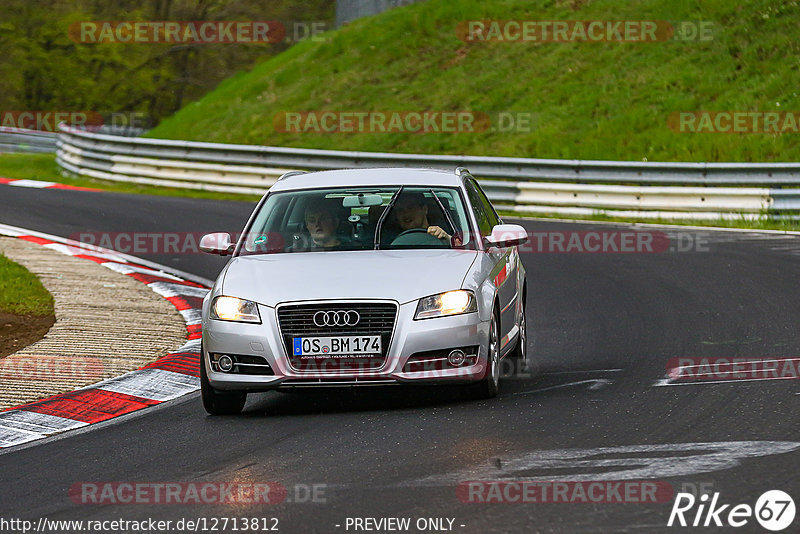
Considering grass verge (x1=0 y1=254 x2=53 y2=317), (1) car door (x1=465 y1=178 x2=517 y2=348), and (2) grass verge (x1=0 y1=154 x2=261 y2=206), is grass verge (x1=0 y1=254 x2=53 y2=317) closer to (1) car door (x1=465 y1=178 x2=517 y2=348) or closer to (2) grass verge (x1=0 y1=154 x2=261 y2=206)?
(1) car door (x1=465 y1=178 x2=517 y2=348)

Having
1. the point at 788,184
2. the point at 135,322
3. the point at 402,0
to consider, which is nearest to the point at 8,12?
the point at 402,0

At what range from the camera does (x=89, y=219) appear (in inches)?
818

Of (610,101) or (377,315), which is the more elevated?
(610,101)

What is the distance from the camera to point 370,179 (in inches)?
376

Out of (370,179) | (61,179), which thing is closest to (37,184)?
(61,179)

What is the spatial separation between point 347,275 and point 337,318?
1.25ft

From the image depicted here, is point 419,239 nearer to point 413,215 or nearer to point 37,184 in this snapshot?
point 413,215

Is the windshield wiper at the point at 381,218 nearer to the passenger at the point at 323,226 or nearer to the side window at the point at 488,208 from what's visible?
the passenger at the point at 323,226

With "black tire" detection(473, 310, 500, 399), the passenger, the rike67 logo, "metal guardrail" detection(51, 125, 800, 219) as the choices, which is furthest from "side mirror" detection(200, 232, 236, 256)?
"metal guardrail" detection(51, 125, 800, 219)

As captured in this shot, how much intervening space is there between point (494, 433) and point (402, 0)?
3008 centimetres

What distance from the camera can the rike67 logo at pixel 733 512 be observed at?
17.2 ft

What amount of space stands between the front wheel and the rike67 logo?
2.74 metres

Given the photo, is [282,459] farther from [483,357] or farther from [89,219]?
[89,219]

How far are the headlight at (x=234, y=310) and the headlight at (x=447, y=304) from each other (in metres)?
1.01
